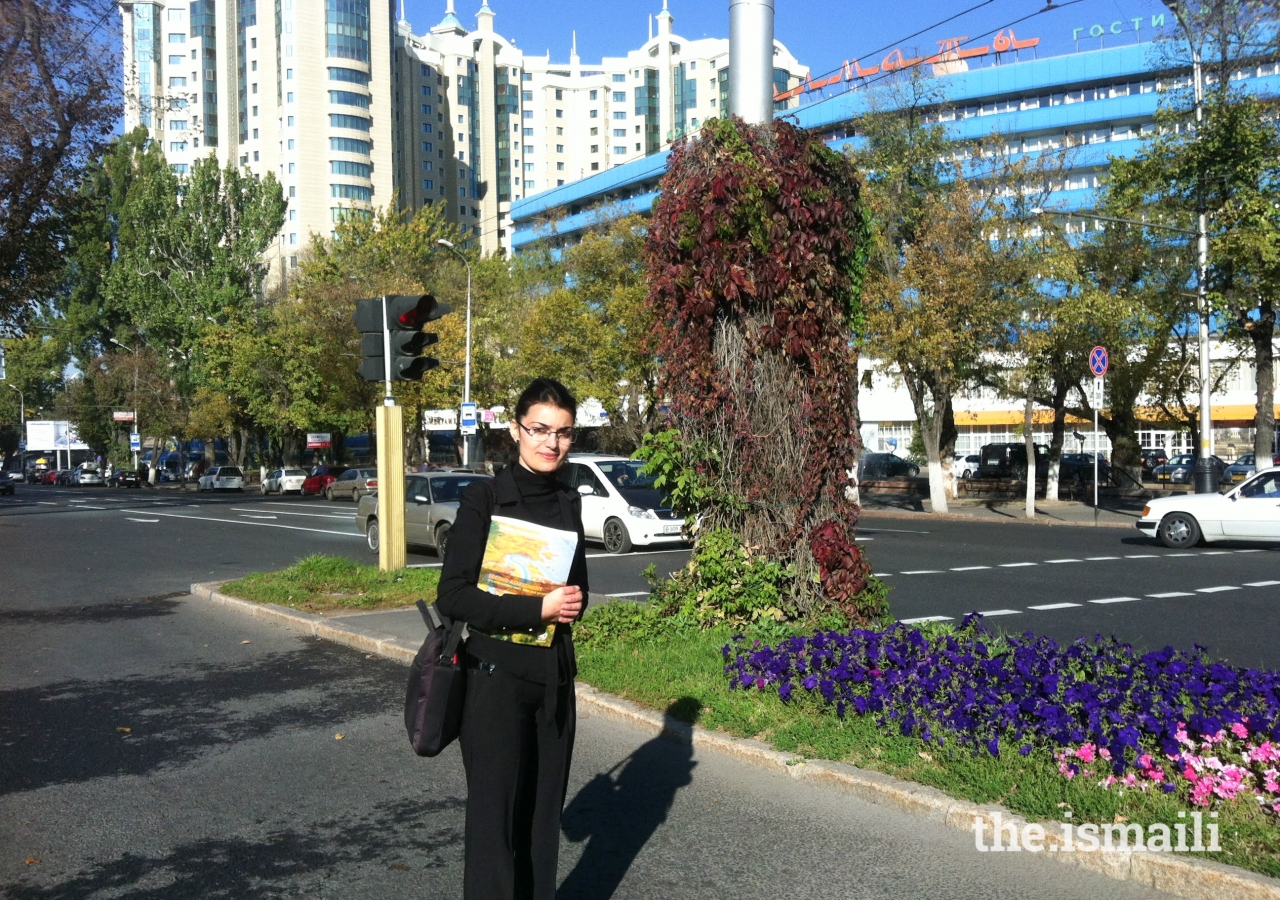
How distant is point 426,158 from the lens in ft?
385

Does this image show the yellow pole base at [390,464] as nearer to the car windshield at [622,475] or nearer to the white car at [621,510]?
the white car at [621,510]

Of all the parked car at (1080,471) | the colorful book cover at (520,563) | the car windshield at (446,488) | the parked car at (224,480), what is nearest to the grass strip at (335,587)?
the car windshield at (446,488)

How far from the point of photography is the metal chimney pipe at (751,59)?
8508 mm

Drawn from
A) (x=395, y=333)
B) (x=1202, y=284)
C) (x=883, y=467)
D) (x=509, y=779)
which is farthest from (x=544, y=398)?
(x=883, y=467)

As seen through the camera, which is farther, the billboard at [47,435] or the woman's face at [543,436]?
the billboard at [47,435]

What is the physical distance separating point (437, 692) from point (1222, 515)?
1816cm

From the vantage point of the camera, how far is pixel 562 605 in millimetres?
3326

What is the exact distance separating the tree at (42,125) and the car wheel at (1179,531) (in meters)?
23.7

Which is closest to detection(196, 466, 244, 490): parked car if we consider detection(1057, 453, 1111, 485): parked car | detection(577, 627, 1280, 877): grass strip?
detection(1057, 453, 1111, 485): parked car

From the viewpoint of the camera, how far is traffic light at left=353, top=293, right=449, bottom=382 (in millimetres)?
10984

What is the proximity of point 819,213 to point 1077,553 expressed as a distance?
1155 cm

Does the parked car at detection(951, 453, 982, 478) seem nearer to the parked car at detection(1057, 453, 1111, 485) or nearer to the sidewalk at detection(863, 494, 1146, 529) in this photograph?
the parked car at detection(1057, 453, 1111, 485)

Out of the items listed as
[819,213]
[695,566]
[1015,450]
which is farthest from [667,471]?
[1015,450]

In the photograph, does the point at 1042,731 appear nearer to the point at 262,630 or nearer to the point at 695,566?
the point at 695,566
